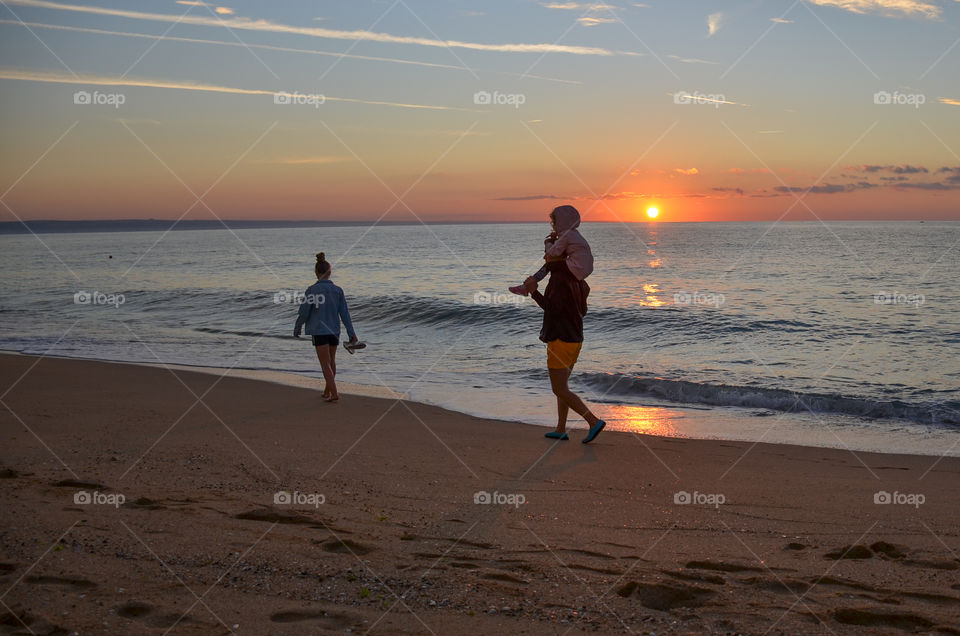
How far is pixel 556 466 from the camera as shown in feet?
22.6

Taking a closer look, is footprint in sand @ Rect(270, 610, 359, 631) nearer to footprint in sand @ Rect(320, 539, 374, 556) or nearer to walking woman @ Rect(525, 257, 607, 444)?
footprint in sand @ Rect(320, 539, 374, 556)

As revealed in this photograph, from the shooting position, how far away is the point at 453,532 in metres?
4.85

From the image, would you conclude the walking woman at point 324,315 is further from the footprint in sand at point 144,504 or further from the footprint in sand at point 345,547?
the footprint in sand at point 345,547

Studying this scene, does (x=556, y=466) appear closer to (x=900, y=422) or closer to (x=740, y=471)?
(x=740, y=471)

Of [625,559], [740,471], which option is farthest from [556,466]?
[625,559]

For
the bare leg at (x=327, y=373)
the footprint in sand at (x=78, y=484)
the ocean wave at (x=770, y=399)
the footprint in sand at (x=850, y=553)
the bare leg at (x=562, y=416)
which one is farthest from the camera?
the ocean wave at (x=770, y=399)

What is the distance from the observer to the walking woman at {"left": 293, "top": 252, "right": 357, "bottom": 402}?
33.9 ft

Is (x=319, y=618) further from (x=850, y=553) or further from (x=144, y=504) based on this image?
(x=850, y=553)

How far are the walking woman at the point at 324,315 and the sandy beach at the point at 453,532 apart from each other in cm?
202

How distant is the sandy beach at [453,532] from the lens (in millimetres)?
3592

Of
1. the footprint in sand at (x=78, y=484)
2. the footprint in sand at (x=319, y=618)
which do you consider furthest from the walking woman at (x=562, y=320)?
the footprint in sand at (x=319, y=618)

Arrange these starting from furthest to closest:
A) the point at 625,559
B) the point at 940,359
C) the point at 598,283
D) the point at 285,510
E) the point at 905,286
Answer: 1. the point at 598,283
2. the point at 905,286
3. the point at 940,359
4. the point at 285,510
5. the point at 625,559

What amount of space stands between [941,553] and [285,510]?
14.3 feet

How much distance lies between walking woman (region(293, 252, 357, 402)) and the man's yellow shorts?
11.9 ft
